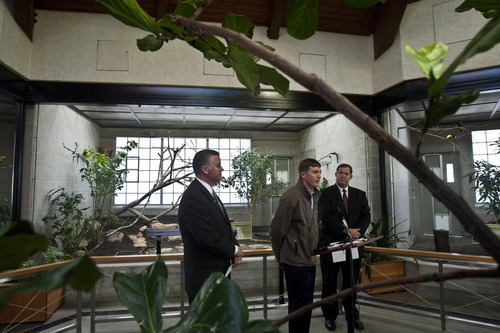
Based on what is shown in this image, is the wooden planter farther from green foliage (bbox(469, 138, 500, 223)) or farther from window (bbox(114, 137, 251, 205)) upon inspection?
window (bbox(114, 137, 251, 205))

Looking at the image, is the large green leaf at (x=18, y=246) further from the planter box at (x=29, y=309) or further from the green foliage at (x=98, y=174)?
the green foliage at (x=98, y=174)

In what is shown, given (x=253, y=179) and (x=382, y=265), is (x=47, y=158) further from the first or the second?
(x=382, y=265)

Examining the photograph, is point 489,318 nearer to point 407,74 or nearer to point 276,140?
point 407,74

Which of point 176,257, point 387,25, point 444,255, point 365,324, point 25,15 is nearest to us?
point 444,255

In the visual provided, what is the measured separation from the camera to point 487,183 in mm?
4289

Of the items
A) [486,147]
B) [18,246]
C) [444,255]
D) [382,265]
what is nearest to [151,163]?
[382,265]

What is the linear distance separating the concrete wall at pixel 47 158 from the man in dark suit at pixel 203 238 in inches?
115

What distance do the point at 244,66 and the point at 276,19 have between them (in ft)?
14.6

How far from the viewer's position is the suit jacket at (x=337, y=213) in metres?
3.20

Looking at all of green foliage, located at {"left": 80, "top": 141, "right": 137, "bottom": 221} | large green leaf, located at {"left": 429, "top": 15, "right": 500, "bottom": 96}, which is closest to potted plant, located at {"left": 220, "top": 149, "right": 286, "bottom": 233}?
green foliage, located at {"left": 80, "top": 141, "right": 137, "bottom": 221}

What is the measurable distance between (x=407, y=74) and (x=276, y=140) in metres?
4.59

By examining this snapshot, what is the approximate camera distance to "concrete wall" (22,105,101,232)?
13.3ft

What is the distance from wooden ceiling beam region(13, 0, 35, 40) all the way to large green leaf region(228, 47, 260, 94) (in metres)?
4.49

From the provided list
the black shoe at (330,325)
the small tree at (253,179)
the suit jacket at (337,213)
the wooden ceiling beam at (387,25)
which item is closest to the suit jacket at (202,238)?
the suit jacket at (337,213)
